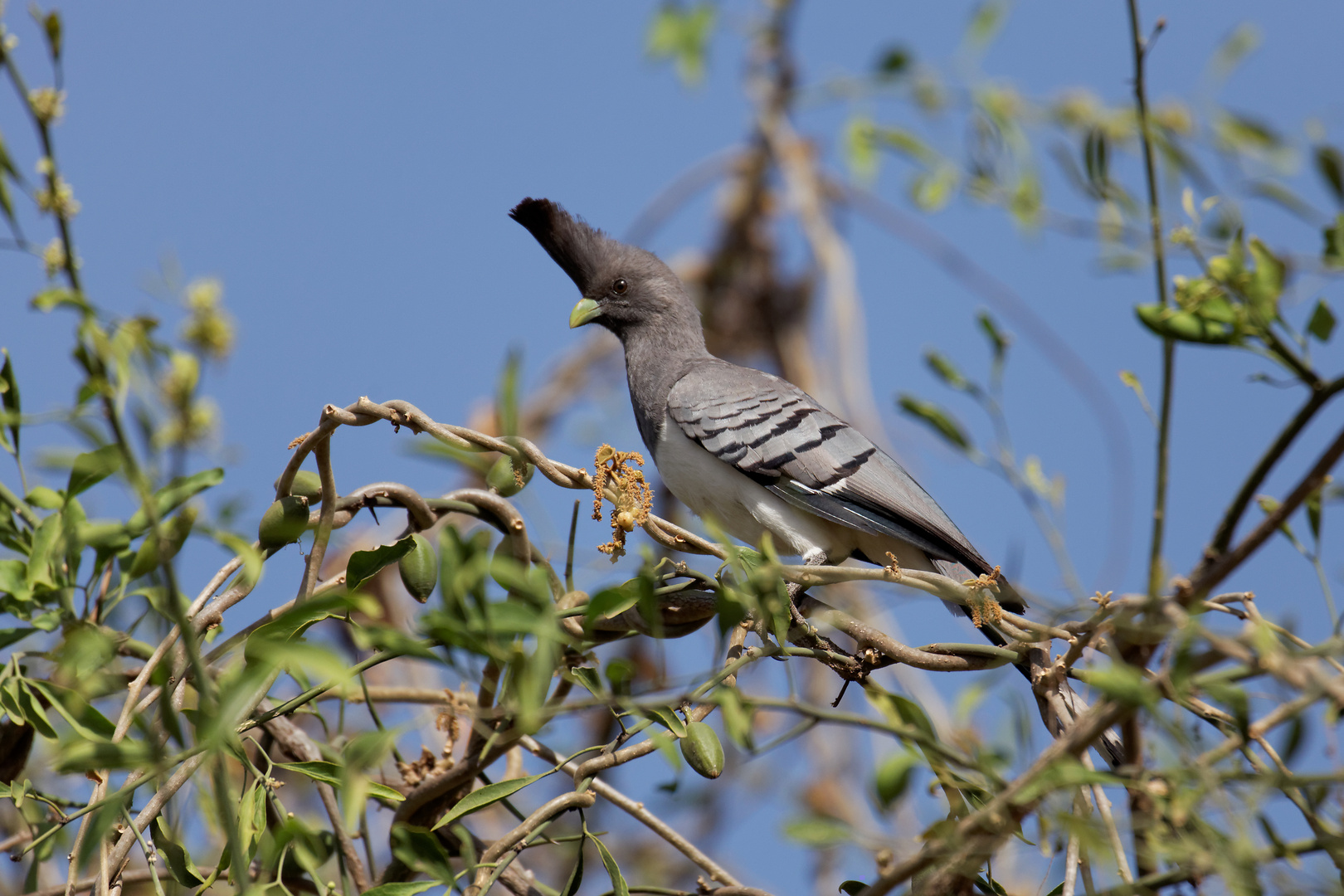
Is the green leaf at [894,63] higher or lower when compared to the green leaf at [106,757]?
higher

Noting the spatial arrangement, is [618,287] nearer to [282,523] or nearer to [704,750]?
[282,523]

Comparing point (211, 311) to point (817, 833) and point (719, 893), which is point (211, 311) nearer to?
point (817, 833)

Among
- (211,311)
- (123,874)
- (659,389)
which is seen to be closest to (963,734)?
(211,311)

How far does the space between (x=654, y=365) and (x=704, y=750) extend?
2924mm

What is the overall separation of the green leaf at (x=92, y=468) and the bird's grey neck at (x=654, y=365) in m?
2.25

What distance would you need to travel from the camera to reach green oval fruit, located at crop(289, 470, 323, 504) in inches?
89.2

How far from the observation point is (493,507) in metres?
2.47

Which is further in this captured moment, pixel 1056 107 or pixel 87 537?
pixel 1056 107

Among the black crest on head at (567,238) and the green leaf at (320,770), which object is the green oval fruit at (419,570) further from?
the black crest on head at (567,238)

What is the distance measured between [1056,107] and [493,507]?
10.6ft

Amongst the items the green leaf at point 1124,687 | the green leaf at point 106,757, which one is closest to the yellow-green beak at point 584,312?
the green leaf at point 106,757

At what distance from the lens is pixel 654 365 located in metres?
4.59

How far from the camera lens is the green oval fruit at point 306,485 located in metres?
2.27

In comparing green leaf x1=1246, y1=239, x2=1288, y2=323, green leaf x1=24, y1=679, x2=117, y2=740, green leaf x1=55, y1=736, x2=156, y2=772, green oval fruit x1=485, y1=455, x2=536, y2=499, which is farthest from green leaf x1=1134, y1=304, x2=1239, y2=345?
green leaf x1=24, y1=679, x2=117, y2=740
